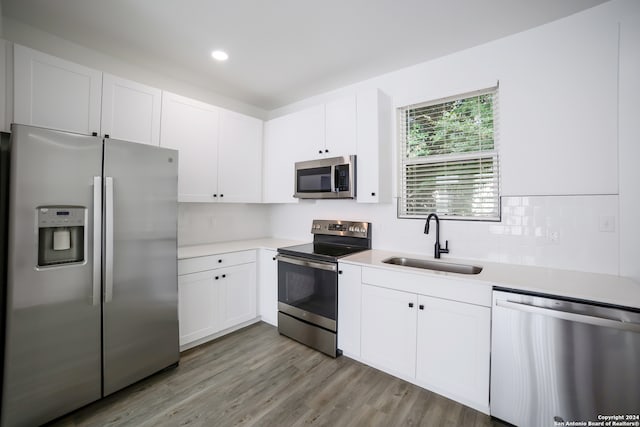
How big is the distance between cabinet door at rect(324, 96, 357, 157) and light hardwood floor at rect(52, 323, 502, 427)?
2.01 m

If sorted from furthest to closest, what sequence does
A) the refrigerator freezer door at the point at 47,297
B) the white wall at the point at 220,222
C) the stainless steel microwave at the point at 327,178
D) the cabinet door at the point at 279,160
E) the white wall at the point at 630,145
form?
the cabinet door at the point at 279,160
the white wall at the point at 220,222
the stainless steel microwave at the point at 327,178
the white wall at the point at 630,145
the refrigerator freezer door at the point at 47,297

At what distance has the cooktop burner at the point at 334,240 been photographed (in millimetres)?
2637

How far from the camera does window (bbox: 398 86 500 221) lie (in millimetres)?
2303

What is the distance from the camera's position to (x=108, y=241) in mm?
1824

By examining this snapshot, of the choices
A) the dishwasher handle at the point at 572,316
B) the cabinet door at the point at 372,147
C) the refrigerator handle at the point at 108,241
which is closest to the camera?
the dishwasher handle at the point at 572,316

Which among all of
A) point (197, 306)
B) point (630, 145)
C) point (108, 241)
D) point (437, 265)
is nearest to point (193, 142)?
point (108, 241)

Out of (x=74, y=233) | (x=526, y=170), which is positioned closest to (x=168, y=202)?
(x=74, y=233)

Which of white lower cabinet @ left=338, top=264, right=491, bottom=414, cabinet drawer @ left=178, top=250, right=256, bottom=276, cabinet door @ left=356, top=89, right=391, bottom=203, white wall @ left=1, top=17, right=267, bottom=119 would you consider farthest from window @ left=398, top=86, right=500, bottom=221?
white wall @ left=1, top=17, right=267, bottom=119

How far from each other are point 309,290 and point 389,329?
81 cm

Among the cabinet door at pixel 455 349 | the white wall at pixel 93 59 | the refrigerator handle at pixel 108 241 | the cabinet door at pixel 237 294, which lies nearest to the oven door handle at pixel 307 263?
the cabinet door at pixel 237 294

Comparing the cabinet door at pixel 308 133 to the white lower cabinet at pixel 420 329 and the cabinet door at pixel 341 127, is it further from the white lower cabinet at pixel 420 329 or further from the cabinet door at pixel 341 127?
the white lower cabinet at pixel 420 329

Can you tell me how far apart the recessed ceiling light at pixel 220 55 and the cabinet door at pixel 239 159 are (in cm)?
64

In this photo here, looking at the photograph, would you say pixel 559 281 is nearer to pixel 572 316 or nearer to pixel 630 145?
pixel 572 316

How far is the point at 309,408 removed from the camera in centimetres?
183
